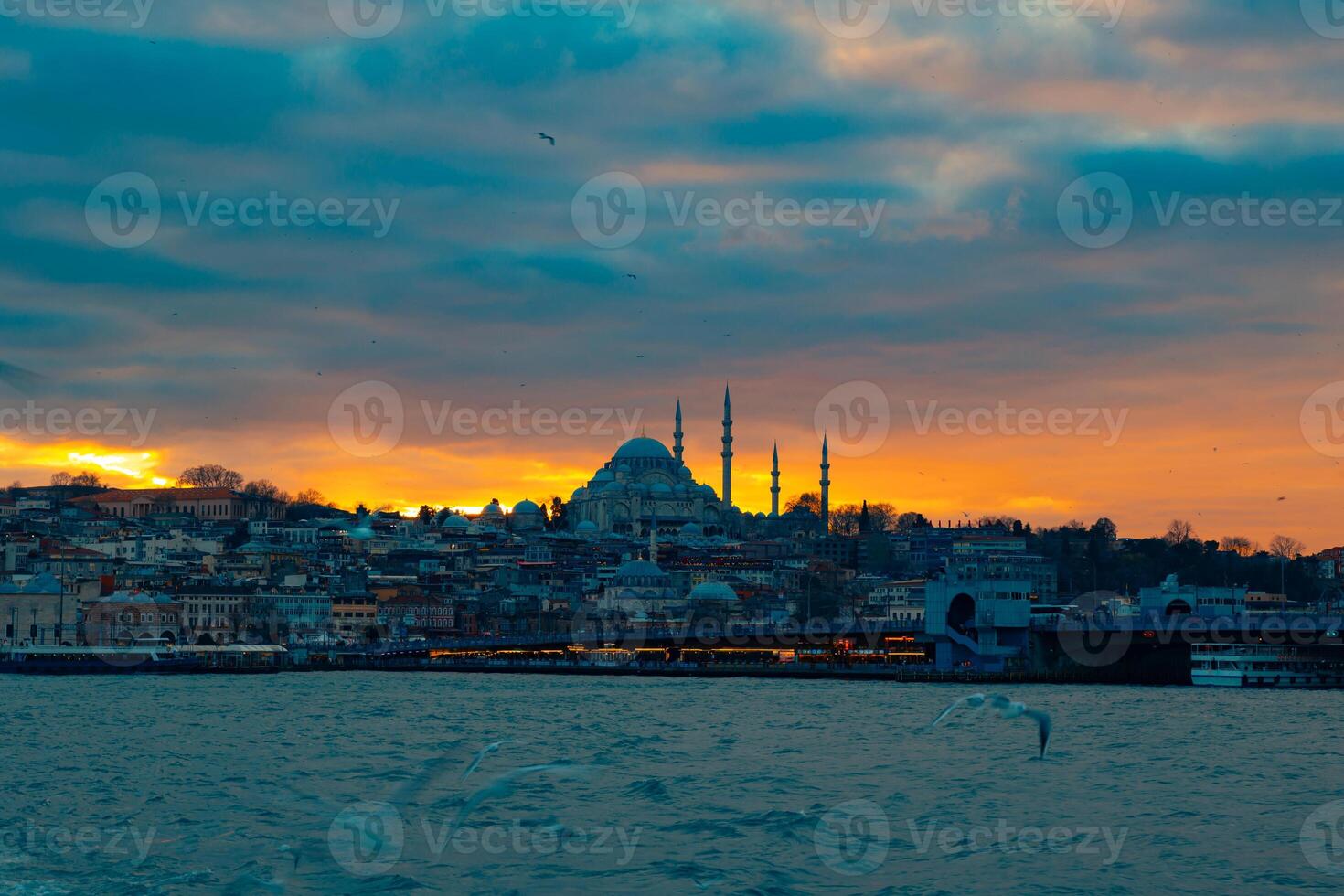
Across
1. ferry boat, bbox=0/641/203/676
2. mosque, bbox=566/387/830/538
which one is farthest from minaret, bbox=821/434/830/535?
ferry boat, bbox=0/641/203/676

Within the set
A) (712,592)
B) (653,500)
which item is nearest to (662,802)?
(712,592)

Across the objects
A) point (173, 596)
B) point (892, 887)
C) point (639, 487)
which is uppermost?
point (639, 487)

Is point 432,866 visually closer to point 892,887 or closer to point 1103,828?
point 892,887

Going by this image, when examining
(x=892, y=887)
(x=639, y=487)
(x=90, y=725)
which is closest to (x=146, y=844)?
(x=892, y=887)

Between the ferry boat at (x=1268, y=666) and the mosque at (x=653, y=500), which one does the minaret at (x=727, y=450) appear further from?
the ferry boat at (x=1268, y=666)

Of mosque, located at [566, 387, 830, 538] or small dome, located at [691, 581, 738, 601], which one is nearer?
small dome, located at [691, 581, 738, 601]

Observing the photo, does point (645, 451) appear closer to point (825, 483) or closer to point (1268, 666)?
point (825, 483)

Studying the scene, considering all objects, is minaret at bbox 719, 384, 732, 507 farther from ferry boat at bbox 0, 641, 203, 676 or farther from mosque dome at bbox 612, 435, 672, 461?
ferry boat at bbox 0, 641, 203, 676
